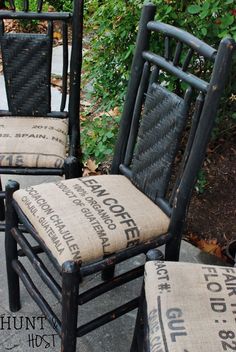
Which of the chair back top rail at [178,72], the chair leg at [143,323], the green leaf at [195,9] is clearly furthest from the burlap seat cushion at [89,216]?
the green leaf at [195,9]

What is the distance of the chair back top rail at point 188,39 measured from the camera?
4.90ft

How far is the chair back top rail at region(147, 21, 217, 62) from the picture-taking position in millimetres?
1494

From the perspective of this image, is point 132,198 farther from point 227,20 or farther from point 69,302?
point 227,20

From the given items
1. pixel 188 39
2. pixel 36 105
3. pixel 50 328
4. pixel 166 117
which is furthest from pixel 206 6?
pixel 50 328

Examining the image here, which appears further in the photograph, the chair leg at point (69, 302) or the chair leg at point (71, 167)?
the chair leg at point (71, 167)

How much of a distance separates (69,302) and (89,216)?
28 cm

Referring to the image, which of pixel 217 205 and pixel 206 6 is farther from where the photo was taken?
pixel 217 205

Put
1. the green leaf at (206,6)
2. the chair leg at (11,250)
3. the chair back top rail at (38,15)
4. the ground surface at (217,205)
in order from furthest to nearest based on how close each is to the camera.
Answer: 1. the ground surface at (217,205)
2. the chair back top rail at (38,15)
3. the green leaf at (206,6)
4. the chair leg at (11,250)

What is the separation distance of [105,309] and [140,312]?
1.70 ft

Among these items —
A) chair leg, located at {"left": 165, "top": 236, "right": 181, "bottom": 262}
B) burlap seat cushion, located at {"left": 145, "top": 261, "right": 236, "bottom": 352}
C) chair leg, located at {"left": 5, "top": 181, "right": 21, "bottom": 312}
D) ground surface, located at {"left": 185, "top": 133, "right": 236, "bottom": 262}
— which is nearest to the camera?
burlap seat cushion, located at {"left": 145, "top": 261, "right": 236, "bottom": 352}

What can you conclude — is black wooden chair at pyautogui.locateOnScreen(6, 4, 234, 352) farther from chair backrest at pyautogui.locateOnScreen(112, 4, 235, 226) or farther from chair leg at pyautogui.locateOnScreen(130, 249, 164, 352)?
chair leg at pyautogui.locateOnScreen(130, 249, 164, 352)

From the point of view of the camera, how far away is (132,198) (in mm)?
1739

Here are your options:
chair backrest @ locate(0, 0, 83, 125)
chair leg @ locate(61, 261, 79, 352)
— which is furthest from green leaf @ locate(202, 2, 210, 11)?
chair leg @ locate(61, 261, 79, 352)

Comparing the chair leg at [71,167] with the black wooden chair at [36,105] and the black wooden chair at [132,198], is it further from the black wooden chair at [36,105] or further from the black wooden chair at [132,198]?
the black wooden chair at [132,198]
